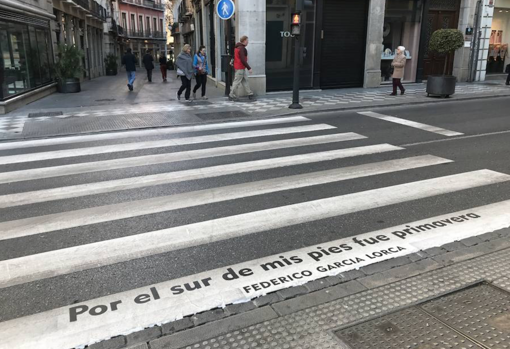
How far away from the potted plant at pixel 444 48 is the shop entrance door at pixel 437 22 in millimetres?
5280

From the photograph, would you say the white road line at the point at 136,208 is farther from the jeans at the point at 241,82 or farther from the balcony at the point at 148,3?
the balcony at the point at 148,3

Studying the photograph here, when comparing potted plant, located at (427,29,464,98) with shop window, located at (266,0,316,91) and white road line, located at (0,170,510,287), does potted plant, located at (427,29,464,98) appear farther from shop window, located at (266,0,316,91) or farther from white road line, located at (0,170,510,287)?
white road line, located at (0,170,510,287)

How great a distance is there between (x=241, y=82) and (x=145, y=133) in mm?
5723

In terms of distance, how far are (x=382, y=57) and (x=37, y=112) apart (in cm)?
1364

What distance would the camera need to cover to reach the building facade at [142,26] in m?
54.6

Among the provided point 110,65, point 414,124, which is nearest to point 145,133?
point 414,124

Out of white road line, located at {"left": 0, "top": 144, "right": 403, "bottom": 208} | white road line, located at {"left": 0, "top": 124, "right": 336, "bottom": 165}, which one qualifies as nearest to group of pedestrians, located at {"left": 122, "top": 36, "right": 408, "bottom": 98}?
white road line, located at {"left": 0, "top": 124, "right": 336, "bottom": 165}

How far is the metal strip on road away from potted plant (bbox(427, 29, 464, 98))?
10.9m

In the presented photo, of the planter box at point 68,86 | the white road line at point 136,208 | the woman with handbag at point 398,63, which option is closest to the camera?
the white road line at point 136,208

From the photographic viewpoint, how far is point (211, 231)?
4.34 meters

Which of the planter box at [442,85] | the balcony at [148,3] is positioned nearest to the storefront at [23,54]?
the planter box at [442,85]

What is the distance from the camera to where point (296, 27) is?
11266 millimetres

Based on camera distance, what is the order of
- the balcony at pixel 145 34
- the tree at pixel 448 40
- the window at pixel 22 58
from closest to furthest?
the window at pixel 22 58, the tree at pixel 448 40, the balcony at pixel 145 34

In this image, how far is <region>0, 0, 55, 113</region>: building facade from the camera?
12.7 metres
